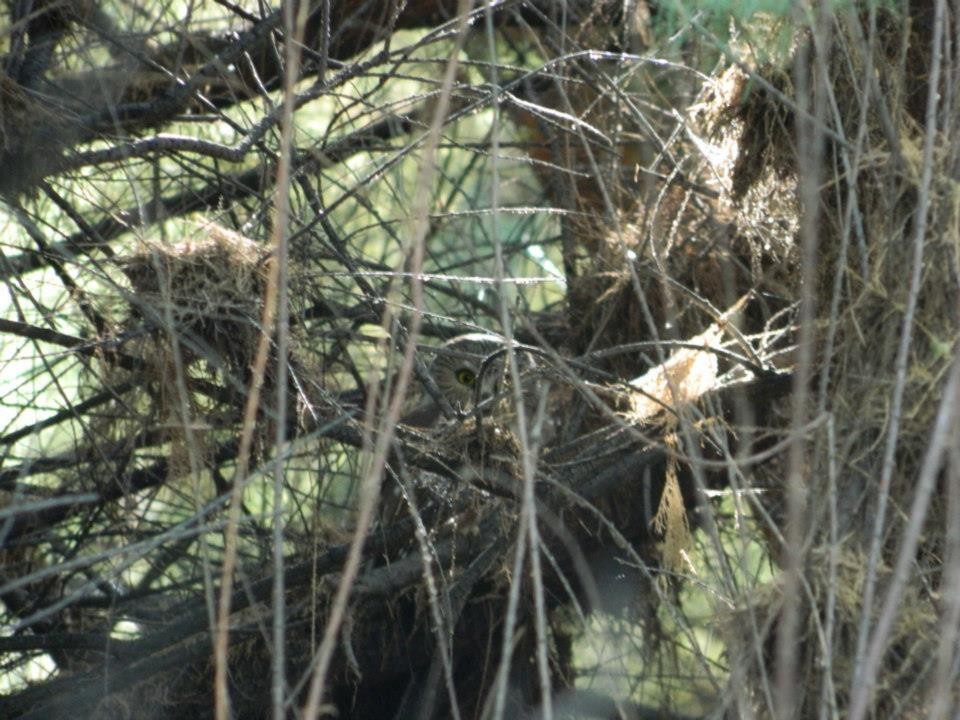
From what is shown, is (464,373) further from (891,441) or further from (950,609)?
(950,609)

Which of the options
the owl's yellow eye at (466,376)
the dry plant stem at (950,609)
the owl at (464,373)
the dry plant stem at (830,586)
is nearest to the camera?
the dry plant stem at (950,609)

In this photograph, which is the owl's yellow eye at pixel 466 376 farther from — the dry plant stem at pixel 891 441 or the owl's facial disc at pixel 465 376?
the dry plant stem at pixel 891 441

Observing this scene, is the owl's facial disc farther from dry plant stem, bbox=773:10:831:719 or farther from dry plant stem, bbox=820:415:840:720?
dry plant stem, bbox=820:415:840:720

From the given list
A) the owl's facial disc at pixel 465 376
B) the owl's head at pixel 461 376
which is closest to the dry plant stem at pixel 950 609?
the owl's head at pixel 461 376

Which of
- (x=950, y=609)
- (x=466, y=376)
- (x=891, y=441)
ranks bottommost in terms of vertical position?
(x=950, y=609)

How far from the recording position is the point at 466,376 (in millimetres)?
2947

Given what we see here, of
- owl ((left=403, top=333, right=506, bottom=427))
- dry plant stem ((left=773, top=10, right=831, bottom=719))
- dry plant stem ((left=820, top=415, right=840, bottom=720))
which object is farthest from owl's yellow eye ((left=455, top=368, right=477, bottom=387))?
dry plant stem ((left=820, top=415, right=840, bottom=720))

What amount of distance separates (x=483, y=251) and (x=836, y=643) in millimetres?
2870

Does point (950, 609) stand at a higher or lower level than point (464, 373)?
lower

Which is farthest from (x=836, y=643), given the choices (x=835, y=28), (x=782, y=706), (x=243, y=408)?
(x=243, y=408)

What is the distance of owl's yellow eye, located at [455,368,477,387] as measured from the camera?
2938 millimetres

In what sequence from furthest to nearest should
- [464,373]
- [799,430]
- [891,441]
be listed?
1. [464,373]
2. [891,441]
3. [799,430]

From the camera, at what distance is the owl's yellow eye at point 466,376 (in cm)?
294

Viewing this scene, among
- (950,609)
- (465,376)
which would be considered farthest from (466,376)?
(950,609)
